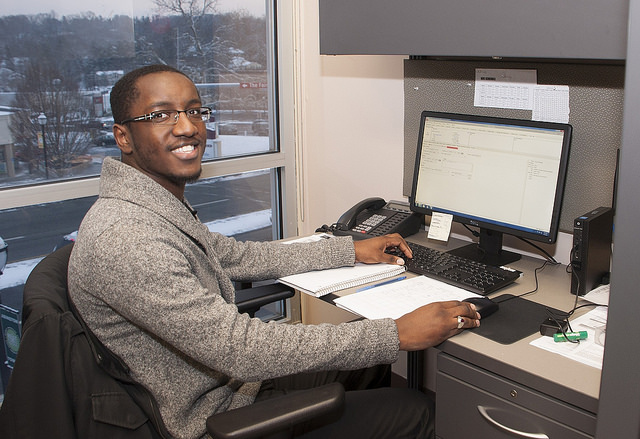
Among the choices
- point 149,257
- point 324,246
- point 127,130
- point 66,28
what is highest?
point 66,28

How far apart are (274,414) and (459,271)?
734mm

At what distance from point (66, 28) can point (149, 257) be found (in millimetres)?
1209

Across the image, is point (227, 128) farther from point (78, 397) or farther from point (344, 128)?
point (78, 397)

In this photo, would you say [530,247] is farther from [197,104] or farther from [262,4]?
[262,4]

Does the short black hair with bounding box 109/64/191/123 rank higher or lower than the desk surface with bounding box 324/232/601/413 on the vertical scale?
higher

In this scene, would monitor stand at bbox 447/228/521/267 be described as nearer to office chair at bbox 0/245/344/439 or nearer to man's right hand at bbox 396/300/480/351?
man's right hand at bbox 396/300/480/351

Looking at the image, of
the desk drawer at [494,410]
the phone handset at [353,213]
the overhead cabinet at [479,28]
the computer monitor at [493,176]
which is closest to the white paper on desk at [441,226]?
the computer monitor at [493,176]

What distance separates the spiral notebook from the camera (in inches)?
63.0

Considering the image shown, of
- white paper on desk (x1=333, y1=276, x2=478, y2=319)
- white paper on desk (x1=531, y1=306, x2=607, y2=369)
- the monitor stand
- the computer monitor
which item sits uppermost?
the computer monitor

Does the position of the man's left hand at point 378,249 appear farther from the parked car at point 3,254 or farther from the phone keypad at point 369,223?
the parked car at point 3,254

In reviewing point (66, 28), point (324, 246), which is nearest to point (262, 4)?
point (66, 28)

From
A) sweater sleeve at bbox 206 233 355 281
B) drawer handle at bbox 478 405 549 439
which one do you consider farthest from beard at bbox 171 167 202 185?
drawer handle at bbox 478 405 549 439

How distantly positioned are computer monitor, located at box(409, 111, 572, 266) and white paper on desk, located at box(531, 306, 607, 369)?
294 mm

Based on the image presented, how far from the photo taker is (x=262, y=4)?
2.53m
